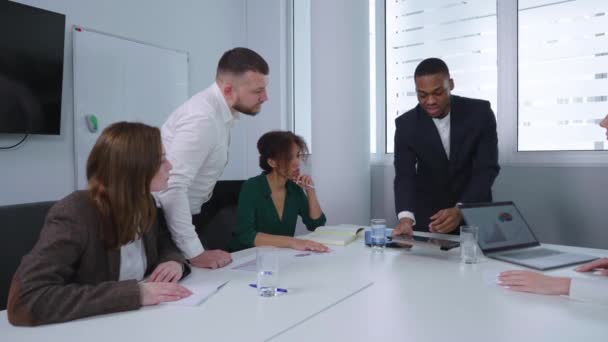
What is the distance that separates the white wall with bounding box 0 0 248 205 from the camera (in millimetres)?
2578

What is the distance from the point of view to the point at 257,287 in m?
1.31

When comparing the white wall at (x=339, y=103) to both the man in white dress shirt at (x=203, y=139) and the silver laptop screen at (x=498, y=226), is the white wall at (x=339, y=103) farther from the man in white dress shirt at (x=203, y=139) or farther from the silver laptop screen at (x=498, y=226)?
the silver laptop screen at (x=498, y=226)

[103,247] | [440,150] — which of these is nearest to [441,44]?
[440,150]

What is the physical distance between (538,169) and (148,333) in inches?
102

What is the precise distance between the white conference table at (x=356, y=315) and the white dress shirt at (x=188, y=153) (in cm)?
18

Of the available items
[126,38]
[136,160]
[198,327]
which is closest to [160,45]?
[126,38]

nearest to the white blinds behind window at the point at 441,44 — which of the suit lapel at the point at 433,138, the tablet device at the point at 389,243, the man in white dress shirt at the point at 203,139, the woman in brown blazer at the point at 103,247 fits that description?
the suit lapel at the point at 433,138

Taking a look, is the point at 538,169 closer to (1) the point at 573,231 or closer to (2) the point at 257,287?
(1) the point at 573,231

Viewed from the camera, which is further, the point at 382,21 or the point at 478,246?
the point at 382,21

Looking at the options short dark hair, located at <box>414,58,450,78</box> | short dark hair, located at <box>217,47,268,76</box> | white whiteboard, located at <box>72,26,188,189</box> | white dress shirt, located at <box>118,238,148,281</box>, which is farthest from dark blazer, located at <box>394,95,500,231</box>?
white whiteboard, located at <box>72,26,188,189</box>

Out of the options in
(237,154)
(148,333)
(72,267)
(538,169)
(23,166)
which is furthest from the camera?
(237,154)

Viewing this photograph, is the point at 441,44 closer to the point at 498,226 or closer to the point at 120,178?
the point at 498,226

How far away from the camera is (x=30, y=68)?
98.3 inches

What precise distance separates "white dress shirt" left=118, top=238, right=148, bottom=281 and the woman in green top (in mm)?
677
